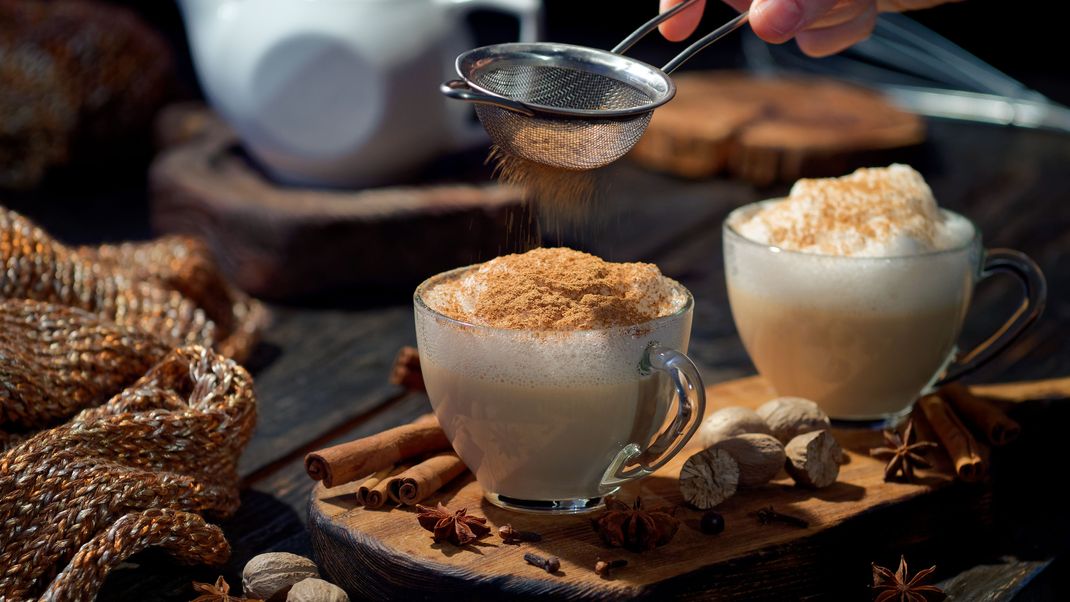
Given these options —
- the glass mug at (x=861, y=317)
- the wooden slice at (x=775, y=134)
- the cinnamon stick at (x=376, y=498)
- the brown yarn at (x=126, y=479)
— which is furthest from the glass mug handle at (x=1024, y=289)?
the wooden slice at (x=775, y=134)

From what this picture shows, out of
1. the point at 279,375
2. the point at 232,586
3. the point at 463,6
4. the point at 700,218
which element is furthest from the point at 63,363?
the point at 700,218

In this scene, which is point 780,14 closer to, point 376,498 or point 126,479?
point 376,498

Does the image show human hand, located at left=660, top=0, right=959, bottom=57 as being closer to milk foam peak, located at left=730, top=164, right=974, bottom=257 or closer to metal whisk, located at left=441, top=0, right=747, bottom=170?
metal whisk, located at left=441, top=0, right=747, bottom=170

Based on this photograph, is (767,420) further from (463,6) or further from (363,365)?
(463,6)

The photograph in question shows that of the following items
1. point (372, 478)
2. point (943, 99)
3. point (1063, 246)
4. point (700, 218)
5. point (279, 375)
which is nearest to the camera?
point (372, 478)

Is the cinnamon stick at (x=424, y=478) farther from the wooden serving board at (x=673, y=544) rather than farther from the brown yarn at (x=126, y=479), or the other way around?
the brown yarn at (x=126, y=479)
